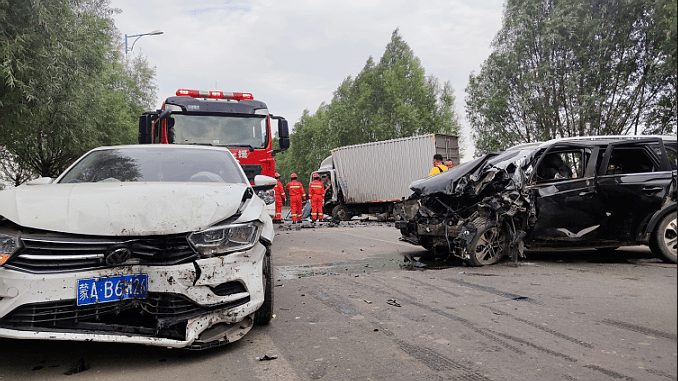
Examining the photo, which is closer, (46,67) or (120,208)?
(120,208)

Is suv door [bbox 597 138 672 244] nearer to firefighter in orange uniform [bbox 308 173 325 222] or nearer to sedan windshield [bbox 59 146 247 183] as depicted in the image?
sedan windshield [bbox 59 146 247 183]

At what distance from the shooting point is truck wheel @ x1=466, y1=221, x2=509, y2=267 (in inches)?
265

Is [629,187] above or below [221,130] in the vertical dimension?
below

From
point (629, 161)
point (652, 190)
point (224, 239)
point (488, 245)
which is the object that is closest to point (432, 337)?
point (224, 239)

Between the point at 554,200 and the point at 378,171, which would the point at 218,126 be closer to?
the point at 554,200

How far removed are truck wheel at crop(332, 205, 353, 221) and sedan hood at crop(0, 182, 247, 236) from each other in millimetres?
16952

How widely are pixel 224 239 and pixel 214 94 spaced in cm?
832

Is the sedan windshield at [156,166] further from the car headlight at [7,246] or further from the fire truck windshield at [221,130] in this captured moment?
the fire truck windshield at [221,130]

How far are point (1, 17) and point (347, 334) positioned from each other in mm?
8371

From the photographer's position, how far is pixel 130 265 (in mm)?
3078

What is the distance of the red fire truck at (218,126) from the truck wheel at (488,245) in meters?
5.08

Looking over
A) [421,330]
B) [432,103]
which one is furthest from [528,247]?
[432,103]

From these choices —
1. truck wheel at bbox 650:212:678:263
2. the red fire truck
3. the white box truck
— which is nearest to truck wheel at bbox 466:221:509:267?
truck wheel at bbox 650:212:678:263

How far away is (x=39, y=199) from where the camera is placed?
132 inches
